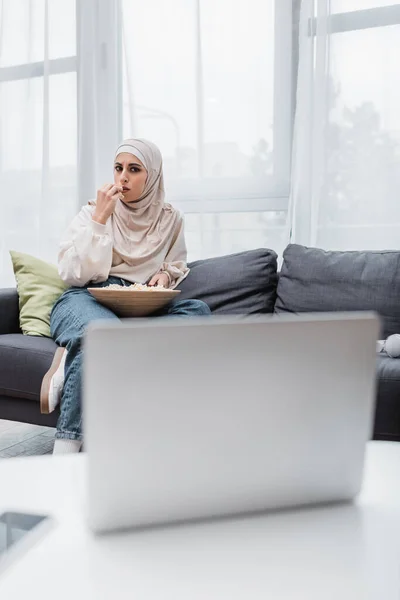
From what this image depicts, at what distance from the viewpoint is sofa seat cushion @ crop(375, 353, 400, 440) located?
5.15 feet

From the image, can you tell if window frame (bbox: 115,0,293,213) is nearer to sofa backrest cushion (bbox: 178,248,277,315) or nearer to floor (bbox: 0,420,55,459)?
sofa backrest cushion (bbox: 178,248,277,315)

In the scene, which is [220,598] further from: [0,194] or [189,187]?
[0,194]

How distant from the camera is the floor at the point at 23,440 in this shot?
2.13m

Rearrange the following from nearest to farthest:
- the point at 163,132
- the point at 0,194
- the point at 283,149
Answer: the point at 283,149, the point at 163,132, the point at 0,194

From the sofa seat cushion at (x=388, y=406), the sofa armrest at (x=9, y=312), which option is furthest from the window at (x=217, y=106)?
the sofa seat cushion at (x=388, y=406)

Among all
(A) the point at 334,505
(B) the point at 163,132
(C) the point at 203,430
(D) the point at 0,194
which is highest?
(B) the point at 163,132

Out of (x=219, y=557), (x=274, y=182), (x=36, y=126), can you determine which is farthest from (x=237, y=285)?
(x=219, y=557)

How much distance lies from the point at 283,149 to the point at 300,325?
226 centimetres

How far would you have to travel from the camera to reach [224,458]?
529 mm

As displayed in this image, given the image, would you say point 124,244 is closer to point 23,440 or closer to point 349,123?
point 23,440

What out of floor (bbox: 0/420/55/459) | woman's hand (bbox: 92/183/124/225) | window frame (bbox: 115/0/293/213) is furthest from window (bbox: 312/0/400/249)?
floor (bbox: 0/420/55/459)

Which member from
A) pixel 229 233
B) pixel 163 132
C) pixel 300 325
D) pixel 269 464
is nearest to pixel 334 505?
pixel 269 464

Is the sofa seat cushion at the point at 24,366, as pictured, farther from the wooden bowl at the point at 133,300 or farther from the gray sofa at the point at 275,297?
the wooden bowl at the point at 133,300

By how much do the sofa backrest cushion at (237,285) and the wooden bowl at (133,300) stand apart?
0.39m
